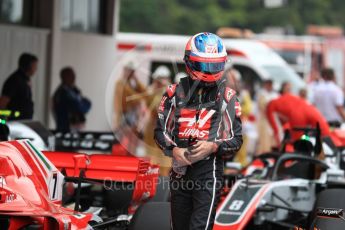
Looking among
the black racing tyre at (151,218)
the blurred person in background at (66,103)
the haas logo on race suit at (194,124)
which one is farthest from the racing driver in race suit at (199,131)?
the blurred person in background at (66,103)

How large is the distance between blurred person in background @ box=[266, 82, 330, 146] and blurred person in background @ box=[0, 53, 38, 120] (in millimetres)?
3048

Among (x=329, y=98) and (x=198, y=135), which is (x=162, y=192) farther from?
(x=329, y=98)

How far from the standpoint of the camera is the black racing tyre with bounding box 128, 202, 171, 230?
7.33m

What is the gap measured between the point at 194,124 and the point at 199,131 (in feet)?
0.20

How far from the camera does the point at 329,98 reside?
54.0 feet

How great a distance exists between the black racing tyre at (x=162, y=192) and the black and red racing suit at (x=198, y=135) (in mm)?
2206

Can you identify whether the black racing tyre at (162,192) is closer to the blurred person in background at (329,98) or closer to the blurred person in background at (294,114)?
the blurred person in background at (294,114)

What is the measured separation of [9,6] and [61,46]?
174 cm

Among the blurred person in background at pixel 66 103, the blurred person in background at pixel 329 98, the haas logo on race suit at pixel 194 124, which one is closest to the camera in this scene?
the haas logo on race suit at pixel 194 124

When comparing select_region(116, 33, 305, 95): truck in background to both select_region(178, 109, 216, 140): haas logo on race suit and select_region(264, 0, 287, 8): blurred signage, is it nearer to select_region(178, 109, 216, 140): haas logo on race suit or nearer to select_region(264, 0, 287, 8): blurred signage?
select_region(264, 0, 287, 8): blurred signage

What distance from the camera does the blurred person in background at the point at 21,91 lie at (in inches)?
437

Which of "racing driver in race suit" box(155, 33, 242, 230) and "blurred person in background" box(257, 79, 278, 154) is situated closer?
"racing driver in race suit" box(155, 33, 242, 230)

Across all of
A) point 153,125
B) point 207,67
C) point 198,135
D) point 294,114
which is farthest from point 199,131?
point 153,125

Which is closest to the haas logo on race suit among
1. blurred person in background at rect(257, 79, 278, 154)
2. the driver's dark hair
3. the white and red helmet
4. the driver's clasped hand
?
the driver's clasped hand
